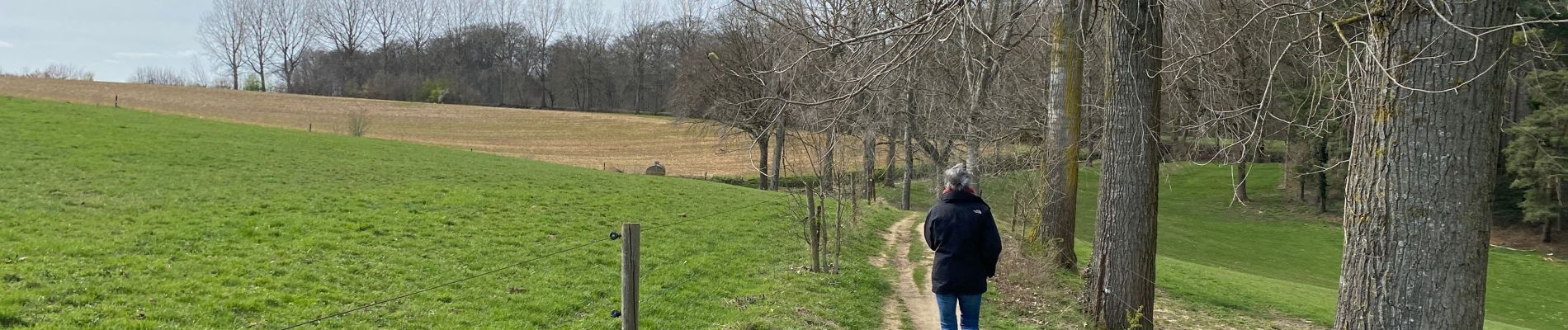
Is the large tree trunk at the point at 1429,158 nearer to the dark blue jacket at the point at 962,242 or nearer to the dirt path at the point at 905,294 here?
the dark blue jacket at the point at 962,242

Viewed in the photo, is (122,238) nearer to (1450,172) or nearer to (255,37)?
(1450,172)

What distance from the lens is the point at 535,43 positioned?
81.5 meters

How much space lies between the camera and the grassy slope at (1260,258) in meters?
12.8

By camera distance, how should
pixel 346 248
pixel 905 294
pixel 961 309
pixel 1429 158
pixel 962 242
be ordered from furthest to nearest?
pixel 346 248
pixel 905 294
pixel 961 309
pixel 962 242
pixel 1429 158

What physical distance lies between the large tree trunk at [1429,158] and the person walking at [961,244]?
2.08m

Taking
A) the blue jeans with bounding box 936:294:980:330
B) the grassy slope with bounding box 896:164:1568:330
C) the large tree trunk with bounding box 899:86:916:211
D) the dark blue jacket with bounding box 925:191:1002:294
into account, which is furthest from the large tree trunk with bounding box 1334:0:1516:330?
the large tree trunk with bounding box 899:86:916:211

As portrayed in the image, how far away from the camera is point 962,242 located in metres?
5.20

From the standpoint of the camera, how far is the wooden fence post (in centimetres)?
469

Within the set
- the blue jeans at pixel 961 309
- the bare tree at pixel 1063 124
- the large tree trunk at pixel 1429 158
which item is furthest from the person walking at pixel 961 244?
the bare tree at pixel 1063 124

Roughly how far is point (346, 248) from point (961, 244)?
790 cm

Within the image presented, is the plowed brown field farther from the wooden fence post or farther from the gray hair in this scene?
the wooden fence post

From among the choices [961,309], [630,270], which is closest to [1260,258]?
[961,309]

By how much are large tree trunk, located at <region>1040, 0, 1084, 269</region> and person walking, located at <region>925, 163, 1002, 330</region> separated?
5.13 m

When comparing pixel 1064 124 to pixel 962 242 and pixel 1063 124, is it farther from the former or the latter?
pixel 962 242
